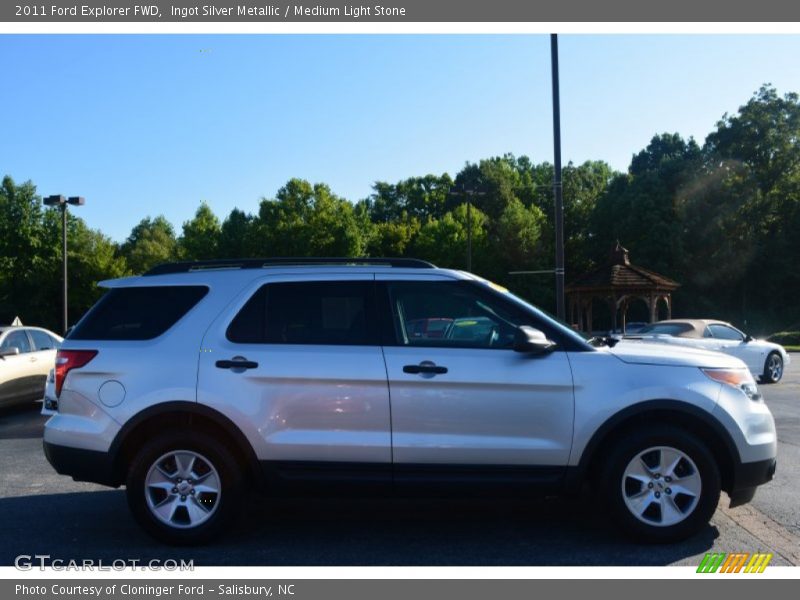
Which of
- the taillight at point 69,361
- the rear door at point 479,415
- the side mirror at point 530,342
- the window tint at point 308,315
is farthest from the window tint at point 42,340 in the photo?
the side mirror at point 530,342

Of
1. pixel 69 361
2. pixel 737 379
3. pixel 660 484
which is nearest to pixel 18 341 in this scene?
pixel 69 361

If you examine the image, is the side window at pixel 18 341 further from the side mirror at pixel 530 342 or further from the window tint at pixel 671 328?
the window tint at pixel 671 328

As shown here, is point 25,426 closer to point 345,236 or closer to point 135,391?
point 135,391

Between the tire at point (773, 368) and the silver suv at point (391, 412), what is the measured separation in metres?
13.5

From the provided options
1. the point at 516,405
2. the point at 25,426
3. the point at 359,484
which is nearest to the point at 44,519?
the point at 359,484

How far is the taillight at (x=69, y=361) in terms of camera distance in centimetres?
588

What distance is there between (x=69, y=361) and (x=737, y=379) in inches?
190

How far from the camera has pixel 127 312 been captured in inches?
238

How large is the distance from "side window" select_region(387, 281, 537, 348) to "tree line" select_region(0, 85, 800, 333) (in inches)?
1963

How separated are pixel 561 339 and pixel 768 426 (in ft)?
5.36

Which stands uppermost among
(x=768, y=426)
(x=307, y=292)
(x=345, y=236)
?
(x=345, y=236)

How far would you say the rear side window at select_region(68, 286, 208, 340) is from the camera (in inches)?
235

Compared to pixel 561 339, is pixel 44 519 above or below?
below

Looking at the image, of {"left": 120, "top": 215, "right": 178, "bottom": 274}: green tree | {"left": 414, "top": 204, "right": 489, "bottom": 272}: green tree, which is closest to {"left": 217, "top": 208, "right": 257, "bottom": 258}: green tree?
{"left": 120, "top": 215, "right": 178, "bottom": 274}: green tree
